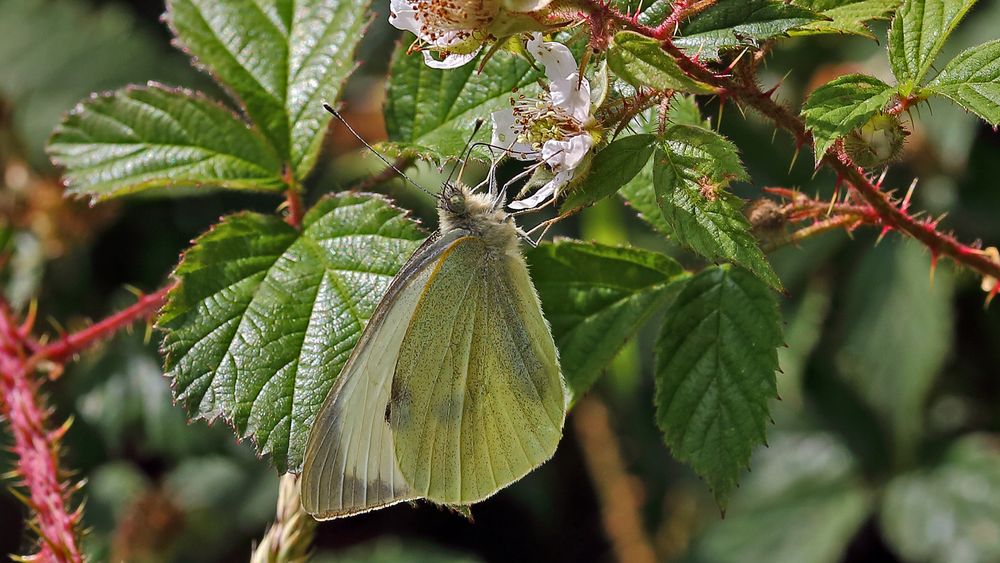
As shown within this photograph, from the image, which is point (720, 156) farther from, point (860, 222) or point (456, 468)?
point (456, 468)

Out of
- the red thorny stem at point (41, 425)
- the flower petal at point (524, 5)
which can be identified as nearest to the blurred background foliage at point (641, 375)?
the red thorny stem at point (41, 425)

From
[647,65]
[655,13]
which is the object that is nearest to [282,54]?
[655,13]

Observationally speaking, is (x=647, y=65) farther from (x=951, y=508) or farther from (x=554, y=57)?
(x=951, y=508)

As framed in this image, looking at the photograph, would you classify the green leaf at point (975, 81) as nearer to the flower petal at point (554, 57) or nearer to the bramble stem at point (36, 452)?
the flower petal at point (554, 57)

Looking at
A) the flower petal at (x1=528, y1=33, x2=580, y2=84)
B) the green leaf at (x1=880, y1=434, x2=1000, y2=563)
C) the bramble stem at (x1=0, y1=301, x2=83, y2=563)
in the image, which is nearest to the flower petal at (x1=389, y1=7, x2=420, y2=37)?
the flower petal at (x1=528, y1=33, x2=580, y2=84)

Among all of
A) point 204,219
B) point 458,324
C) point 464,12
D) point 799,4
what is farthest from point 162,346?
point 204,219

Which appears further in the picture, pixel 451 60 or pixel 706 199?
pixel 451 60
